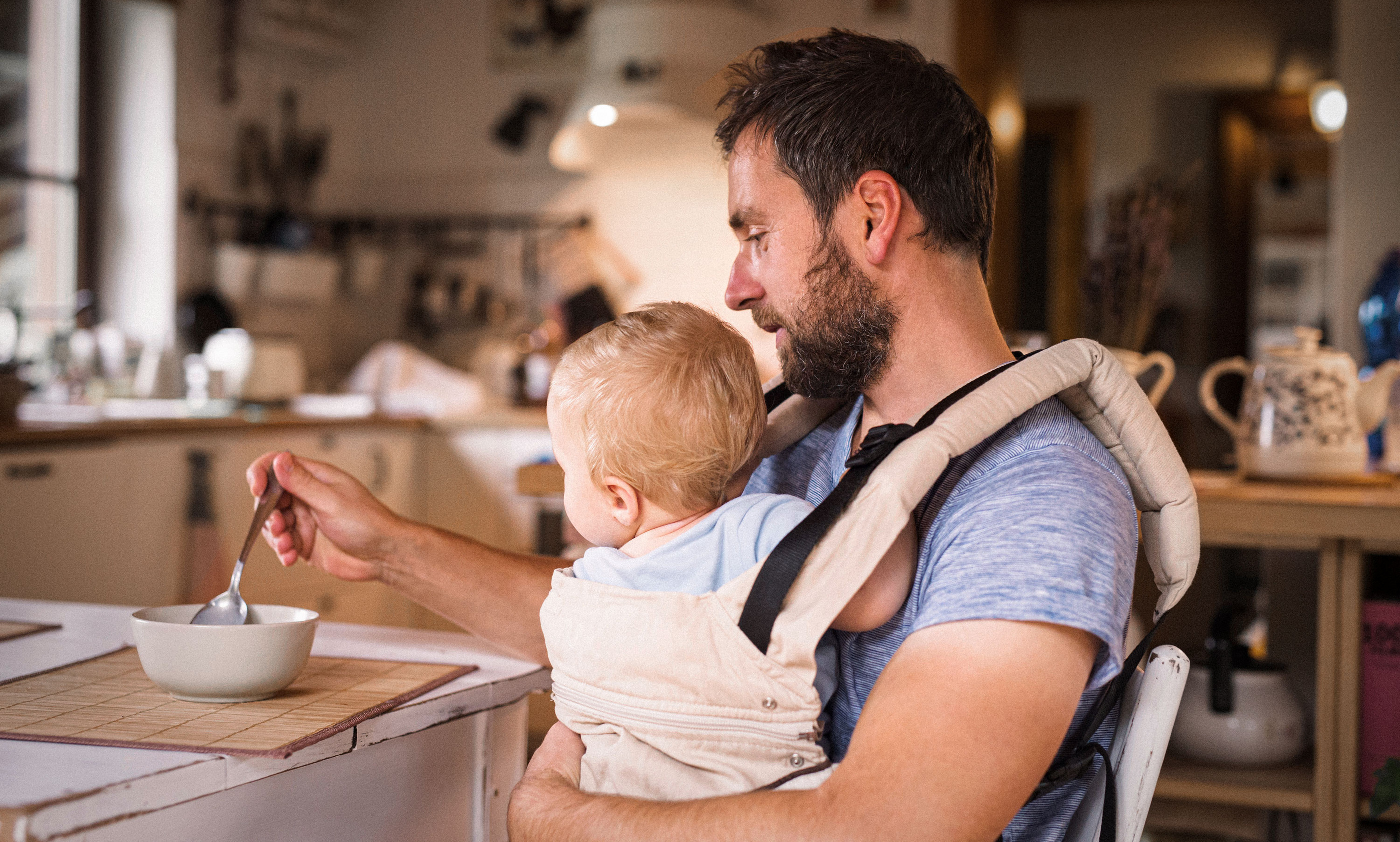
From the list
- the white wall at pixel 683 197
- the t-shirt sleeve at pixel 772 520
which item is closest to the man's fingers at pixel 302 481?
the t-shirt sleeve at pixel 772 520

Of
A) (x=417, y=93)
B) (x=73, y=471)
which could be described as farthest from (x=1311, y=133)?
(x=73, y=471)

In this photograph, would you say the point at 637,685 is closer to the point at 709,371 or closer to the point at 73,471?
the point at 709,371

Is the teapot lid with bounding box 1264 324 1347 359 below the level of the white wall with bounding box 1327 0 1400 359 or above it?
below

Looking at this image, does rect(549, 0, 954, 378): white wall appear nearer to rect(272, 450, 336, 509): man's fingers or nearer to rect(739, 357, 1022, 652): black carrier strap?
rect(272, 450, 336, 509): man's fingers

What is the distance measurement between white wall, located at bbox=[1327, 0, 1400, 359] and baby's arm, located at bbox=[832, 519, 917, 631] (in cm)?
259

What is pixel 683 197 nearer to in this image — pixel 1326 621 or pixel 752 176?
pixel 1326 621

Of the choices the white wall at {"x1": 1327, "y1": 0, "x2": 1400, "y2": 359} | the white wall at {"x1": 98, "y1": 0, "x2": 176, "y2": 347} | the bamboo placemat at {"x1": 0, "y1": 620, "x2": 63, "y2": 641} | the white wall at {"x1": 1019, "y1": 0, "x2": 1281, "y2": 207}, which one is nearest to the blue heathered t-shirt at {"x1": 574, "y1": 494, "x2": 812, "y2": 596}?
the bamboo placemat at {"x1": 0, "y1": 620, "x2": 63, "y2": 641}

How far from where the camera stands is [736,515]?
3.33ft

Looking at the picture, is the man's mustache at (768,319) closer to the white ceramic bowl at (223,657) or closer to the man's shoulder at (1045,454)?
the man's shoulder at (1045,454)

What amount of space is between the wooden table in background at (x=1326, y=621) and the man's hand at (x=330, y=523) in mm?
1215

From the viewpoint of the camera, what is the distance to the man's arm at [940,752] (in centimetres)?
85

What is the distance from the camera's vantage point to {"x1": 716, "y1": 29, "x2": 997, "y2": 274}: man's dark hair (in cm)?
110

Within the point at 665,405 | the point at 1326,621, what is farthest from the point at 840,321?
the point at 1326,621

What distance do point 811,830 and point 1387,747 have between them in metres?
1.41
